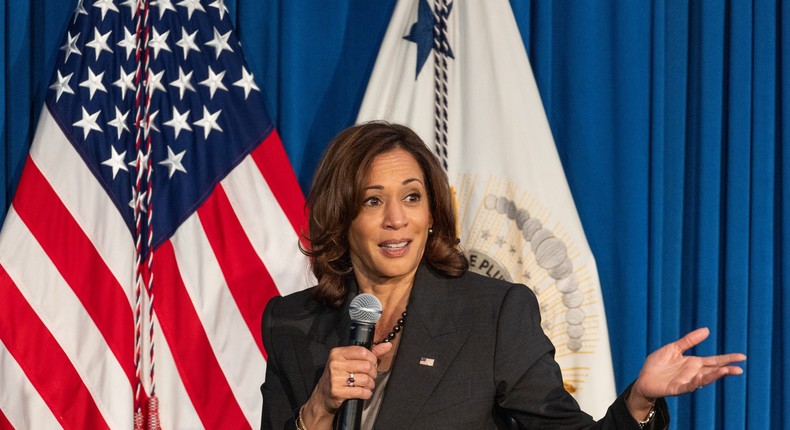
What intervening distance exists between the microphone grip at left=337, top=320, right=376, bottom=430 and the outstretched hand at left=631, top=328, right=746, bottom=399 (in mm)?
454

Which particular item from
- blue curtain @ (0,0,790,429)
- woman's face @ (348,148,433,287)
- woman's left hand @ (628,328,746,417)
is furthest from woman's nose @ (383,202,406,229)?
blue curtain @ (0,0,790,429)

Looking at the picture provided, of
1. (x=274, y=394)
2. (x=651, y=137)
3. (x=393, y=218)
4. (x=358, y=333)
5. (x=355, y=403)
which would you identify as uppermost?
(x=651, y=137)

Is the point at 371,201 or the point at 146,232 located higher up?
the point at 371,201

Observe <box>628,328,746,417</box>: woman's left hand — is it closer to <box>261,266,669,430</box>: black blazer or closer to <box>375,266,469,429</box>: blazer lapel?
<box>261,266,669,430</box>: black blazer

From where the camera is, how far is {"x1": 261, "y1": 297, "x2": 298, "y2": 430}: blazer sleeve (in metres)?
1.90

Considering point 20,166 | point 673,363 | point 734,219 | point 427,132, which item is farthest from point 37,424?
point 734,219

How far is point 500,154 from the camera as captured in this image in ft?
9.55

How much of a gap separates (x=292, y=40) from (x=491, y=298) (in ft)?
5.10

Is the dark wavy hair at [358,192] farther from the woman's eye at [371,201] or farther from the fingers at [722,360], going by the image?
the fingers at [722,360]

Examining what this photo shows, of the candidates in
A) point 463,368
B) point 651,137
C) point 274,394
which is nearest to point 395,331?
point 463,368

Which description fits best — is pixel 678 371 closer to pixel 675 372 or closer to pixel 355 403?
pixel 675 372

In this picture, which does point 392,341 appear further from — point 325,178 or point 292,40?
point 292,40

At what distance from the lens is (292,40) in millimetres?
3074

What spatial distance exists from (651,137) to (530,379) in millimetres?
1645
